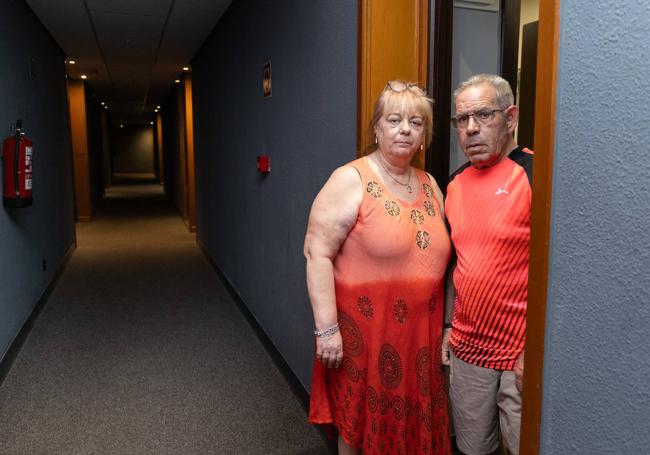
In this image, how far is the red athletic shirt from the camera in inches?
49.9

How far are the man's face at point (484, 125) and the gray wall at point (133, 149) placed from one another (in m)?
23.1

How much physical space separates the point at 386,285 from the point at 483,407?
40 cm

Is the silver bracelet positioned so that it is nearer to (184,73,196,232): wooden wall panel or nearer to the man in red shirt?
the man in red shirt

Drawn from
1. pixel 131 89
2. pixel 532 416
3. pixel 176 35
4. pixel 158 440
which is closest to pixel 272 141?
pixel 158 440

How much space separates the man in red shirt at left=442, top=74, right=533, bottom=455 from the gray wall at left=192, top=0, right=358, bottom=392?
0.63 m

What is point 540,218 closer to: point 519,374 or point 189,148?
point 519,374

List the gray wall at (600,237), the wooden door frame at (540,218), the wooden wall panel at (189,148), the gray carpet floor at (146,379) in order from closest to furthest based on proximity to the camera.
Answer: the gray wall at (600,237) < the wooden door frame at (540,218) < the gray carpet floor at (146,379) < the wooden wall panel at (189,148)

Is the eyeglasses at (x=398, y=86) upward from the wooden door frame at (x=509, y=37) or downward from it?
downward

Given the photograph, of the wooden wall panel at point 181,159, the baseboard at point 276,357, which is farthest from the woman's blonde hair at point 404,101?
the wooden wall panel at point 181,159

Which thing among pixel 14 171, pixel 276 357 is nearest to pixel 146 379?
pixel 276 357

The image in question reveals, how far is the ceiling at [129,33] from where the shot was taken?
4113 millimetres

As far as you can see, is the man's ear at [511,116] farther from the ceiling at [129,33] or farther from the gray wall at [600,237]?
the ceiling at [129,33]

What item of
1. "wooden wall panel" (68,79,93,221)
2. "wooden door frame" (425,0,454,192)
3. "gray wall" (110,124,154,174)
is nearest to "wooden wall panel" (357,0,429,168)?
"wooden door frame" (425,0,454,192)

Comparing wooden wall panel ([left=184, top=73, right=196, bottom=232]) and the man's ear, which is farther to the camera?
wooden wall panel ([left=184, top=73, right=196, bottom=232])
